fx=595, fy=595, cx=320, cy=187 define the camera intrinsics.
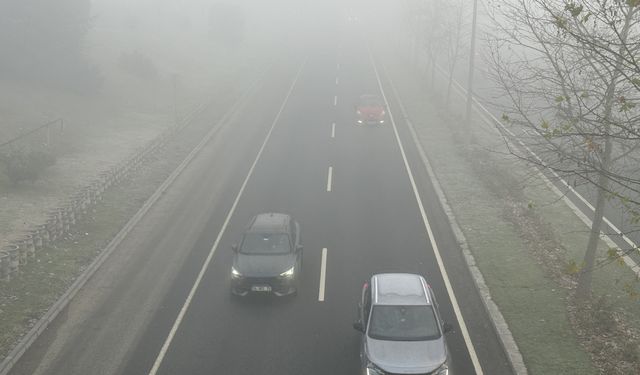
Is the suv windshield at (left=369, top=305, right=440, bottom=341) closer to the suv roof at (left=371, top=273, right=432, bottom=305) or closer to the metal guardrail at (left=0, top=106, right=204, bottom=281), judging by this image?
the suv roof at (left=371, top=273, right=432, bottom=305)

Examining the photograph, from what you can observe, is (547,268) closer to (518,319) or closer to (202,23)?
A: (518,319)

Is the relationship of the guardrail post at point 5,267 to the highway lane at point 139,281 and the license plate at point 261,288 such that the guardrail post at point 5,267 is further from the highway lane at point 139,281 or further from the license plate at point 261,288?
the license plate at point 261,288

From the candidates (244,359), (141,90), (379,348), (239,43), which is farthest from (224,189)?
(239,43)

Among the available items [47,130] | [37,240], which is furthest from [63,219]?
[47,130]

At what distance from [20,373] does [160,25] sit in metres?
75.6

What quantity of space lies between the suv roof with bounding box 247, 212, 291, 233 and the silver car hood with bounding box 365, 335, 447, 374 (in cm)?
614

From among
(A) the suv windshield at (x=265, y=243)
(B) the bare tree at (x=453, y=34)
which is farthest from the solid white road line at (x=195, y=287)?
(B) the bare tree at (x=453, y=34)

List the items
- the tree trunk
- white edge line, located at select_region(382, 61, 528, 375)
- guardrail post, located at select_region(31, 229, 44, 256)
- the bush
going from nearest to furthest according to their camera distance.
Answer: white edge line, located at select_region(382, 61, 528, 375) → the tree trunk → guardrail post, located at select_region(31, 229, 44, 256) → the bush

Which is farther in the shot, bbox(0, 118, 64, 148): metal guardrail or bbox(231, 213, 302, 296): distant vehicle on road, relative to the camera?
bbox(0, 118, 64, 148): metal guardrail

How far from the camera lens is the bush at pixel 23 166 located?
2536 cm

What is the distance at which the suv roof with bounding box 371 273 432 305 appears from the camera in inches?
516

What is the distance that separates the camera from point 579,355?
12695 millimetres

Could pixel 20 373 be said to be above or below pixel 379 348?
below

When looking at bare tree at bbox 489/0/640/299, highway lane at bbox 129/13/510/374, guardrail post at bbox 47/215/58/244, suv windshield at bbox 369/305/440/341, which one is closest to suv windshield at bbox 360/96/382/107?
highway lane at bbox 129/13/510/374
